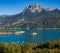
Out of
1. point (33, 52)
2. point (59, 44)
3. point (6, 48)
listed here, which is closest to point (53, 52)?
point (33, 52)

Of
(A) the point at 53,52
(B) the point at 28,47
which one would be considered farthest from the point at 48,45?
(A) the point at 53,52

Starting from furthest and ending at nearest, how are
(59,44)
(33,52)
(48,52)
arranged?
(59,44) → (33,52) → (48,52)

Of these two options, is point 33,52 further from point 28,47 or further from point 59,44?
point 59,44

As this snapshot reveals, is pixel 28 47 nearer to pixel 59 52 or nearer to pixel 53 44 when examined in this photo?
pixel 59 52

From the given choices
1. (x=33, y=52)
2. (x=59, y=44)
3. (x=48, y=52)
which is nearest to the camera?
(x=48, y=52)

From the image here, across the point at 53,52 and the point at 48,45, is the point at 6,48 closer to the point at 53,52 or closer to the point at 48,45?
the point at 53,52

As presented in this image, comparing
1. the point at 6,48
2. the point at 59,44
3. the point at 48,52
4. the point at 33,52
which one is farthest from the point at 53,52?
the point at 59,44

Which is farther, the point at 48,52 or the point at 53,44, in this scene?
the point at 53,44

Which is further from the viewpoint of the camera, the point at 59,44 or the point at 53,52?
the point at 59,44
